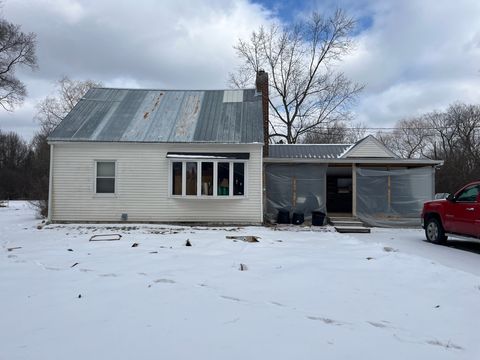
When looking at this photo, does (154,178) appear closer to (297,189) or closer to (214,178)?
(214,178)

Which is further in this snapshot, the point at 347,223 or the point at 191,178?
the point at 347,223

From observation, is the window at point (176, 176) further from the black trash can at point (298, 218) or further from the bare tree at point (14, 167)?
the bare tree at point (14, 167)

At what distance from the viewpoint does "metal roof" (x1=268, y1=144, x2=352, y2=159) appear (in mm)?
18453

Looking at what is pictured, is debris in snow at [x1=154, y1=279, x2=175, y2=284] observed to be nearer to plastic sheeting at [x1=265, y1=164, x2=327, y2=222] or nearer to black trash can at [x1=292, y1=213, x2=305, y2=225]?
black trash can at [x1=292, y1=213, x2=305, y2=225]

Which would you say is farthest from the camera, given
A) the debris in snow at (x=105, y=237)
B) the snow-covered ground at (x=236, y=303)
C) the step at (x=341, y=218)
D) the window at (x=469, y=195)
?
the step at (x=341, y=218)

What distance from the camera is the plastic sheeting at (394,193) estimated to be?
1667 cm

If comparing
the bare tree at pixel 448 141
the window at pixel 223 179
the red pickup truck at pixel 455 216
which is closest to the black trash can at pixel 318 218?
the window at pixel 223 179

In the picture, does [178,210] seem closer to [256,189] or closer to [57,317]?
[256,189]

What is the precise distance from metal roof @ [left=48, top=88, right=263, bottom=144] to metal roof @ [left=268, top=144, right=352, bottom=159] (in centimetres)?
263

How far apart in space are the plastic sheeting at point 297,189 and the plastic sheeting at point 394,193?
1.73 m

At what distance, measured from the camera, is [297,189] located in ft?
55.0

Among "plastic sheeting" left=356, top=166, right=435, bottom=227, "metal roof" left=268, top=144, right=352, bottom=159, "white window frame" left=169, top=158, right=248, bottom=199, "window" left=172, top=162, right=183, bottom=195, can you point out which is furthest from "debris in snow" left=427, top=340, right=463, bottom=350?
"metal roof" left=268, top=144, right=352, bottom=159

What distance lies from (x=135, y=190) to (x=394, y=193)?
34.6 ft

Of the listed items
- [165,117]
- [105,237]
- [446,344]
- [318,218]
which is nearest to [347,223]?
[318,218]
